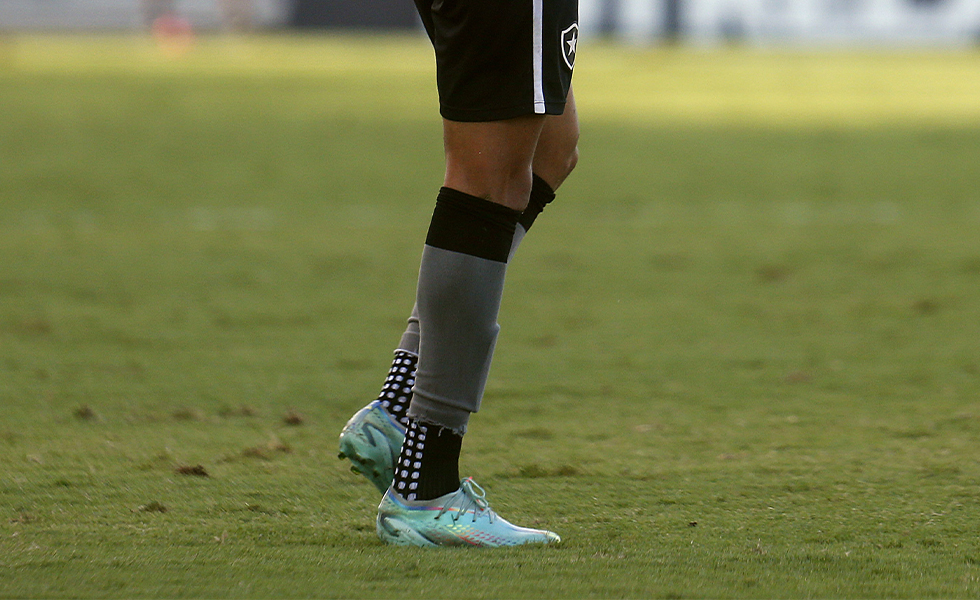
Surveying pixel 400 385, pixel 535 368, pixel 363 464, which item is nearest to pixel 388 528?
pixel 363 464

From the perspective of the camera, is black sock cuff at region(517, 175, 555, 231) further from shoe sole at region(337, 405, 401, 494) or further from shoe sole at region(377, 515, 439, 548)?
shoe sole at region(377, 515, 439, 548)

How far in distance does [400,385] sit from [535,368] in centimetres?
107

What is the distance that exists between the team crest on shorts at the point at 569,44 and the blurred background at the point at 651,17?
15882 millimetres

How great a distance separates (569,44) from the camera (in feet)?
5.68

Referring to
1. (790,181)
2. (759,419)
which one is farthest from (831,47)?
(759,419)

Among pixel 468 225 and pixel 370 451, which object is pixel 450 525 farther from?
pixel 468 225

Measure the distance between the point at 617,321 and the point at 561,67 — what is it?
74.3 inches

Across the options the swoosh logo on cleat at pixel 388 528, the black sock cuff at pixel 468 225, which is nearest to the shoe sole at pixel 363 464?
the swoosh logo on cleat at pixel 388 528

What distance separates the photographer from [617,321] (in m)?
3.54

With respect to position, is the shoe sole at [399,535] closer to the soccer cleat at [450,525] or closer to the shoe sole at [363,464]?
the soccer cleat at [450,525]

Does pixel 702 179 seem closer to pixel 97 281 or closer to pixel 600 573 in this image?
pixel 97 281

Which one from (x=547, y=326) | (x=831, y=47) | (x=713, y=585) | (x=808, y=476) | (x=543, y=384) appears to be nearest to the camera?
(x=713, y=585)

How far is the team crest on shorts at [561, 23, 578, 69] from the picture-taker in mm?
1712

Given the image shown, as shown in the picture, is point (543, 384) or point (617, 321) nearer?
point (543, 384)
